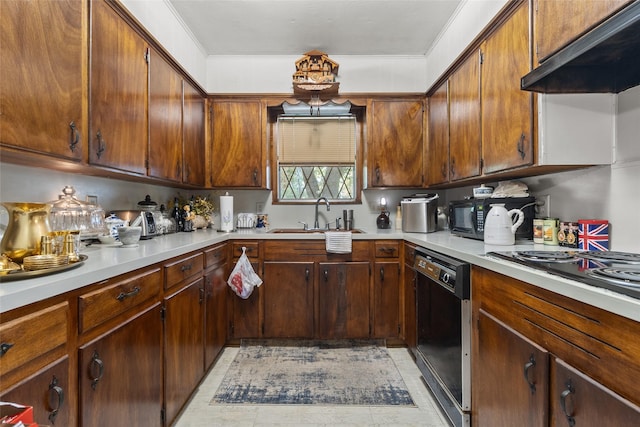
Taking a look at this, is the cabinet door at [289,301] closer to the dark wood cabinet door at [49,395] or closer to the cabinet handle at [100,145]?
the cabinet handle at [100,145]

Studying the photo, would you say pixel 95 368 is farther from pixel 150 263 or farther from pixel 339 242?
pixel 339 242

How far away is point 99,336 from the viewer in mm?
1041

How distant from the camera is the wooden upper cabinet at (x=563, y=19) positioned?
3.41 ft

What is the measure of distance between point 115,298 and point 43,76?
2.82 ft

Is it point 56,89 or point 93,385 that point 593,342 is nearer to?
point 93,385

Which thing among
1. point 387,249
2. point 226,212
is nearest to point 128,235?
point 226,212

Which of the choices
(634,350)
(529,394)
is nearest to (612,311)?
(634,350)

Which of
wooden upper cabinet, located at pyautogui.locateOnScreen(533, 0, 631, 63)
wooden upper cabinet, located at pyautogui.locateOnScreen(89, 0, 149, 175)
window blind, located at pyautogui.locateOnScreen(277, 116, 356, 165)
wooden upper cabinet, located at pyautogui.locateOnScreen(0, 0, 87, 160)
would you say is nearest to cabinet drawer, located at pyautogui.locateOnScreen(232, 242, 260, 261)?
wooden upper cabinet, located at pyautogui.locateOnScreen(89, 0, 149, 175)

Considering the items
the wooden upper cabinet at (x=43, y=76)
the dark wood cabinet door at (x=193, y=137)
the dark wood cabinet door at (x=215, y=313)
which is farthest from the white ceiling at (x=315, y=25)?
the dark wood cabinet door at (x=215, y=313)

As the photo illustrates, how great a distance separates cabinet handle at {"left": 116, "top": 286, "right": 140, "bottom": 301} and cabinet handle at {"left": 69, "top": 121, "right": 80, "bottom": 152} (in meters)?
0.64

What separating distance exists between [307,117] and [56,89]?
2.19 metres

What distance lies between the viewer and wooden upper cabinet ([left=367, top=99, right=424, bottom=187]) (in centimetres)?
287

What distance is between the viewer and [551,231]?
164 centimetres

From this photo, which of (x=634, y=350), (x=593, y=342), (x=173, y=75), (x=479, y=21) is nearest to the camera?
(x=634, y=350)
